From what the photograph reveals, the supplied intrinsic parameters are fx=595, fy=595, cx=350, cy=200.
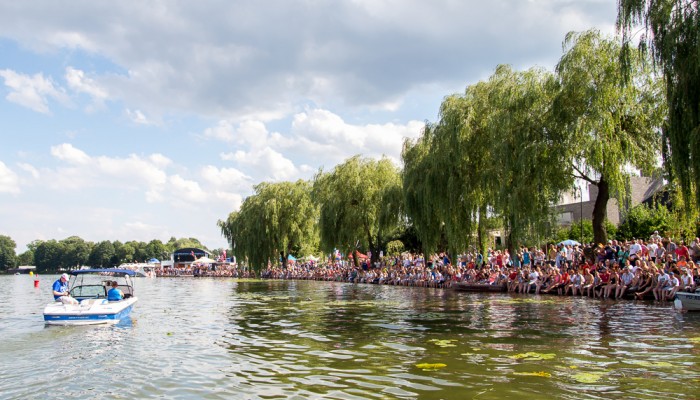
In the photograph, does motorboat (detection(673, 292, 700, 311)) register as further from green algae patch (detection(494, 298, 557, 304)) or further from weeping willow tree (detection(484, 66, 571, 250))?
weeping willow tree (detection(484, 66, 571, 250))

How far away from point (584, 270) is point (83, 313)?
64.0 ft

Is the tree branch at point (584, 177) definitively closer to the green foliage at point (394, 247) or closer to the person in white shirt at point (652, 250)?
the person in white shirt at point (652, 250)

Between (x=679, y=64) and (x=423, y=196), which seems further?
(x=423, y=196)

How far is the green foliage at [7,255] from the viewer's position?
17662cm

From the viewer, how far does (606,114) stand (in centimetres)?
2269

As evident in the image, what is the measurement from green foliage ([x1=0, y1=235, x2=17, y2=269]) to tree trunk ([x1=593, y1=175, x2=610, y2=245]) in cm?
18758

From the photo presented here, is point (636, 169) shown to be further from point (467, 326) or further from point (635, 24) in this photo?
point (467, 326)

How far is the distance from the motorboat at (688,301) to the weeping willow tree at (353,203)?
2790cm

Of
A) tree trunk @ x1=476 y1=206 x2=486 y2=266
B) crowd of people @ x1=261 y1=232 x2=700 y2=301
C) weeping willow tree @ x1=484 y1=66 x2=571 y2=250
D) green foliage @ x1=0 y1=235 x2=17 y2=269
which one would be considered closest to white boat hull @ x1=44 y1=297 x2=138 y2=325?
weeping willow tree @ x1=484 y1=66 x2=571 y2=250

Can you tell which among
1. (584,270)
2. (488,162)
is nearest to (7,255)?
(488,162)

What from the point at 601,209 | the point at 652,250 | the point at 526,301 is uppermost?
the point at 601,209

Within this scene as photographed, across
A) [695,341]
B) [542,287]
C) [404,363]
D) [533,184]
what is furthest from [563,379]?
[542,287]

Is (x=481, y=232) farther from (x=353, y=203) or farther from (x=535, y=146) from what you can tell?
(x=353, y=203)

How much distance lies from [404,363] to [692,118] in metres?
10.00
